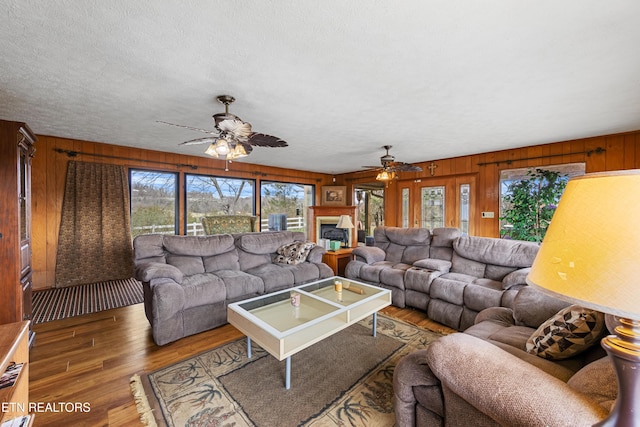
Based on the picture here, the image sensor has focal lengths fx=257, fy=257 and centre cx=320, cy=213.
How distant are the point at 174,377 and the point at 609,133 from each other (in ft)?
20.0

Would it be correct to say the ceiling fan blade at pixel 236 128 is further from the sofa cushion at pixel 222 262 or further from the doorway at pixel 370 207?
the doorway at pixel 370 207

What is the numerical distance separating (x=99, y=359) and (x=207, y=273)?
1221 mm

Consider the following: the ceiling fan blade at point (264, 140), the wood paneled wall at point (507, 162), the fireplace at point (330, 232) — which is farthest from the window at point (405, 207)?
the ceiling fan blade at point (264, 140)

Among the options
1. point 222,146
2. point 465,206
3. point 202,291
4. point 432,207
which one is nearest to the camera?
point 222,146

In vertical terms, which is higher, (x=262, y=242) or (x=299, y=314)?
(x=262, y=242)

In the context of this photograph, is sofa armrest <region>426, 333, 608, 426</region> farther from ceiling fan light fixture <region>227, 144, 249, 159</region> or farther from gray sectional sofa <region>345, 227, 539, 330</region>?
ceiling fan light fixture <region>227, 144, 249, 159</region>

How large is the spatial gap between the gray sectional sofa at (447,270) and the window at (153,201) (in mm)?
3744

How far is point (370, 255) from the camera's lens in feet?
12.8

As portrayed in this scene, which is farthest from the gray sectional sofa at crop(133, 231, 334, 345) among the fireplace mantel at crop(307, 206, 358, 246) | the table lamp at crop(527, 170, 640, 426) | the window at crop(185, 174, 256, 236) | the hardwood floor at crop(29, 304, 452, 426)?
the table lamp at crop(527, 170, 640, 426)

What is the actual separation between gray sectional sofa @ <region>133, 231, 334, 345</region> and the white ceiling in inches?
63.4

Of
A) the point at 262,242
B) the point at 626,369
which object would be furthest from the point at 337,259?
the point at 626,369

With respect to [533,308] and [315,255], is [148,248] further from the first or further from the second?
[533,308]

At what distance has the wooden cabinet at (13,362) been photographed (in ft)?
3.15

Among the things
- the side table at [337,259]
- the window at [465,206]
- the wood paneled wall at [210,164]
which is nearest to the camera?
the wood paneled wall at [210,164]
